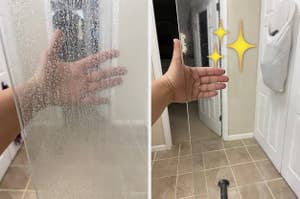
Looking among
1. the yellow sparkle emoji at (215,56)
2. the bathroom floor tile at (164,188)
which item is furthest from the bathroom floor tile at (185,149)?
the yellow sparkle emoji at (215,56)

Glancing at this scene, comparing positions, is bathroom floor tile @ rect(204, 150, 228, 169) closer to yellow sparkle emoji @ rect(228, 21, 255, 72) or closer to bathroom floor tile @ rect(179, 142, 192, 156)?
bathroom floor tile @ rect(179, 142, 192, 156)

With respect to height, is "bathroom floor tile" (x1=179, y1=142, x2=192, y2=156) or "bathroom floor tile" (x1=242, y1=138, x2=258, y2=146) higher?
"bathroom floor tile" (x1=242, y1=138, x2=258, y2=146)

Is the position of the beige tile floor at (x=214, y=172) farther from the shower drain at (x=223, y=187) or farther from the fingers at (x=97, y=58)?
the fingers at (x=97, y=58)

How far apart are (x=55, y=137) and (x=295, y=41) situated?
1.42 m

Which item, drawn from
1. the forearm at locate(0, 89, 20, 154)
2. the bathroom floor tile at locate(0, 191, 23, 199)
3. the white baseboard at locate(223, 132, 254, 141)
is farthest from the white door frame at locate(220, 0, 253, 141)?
the bathroom floor tile at locate(0, 191, 23, 199)

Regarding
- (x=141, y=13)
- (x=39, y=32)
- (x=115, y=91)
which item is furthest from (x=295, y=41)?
(x=39, y=32)

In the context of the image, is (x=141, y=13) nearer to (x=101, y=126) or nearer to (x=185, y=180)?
(x=101, y=126)

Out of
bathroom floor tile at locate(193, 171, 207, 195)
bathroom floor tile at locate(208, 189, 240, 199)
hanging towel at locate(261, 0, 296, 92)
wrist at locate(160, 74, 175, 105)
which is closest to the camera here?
wrist at locate(160, 74, 175, 105)

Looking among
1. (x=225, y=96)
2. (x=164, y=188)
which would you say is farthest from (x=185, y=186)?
(x=225, y=96)

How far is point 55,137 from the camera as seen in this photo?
31 centimetres

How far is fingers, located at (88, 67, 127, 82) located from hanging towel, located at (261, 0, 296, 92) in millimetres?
1222

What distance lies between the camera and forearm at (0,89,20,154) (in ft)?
1.43

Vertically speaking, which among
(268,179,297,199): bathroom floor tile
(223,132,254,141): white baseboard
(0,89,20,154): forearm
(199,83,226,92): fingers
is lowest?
(268,179,297,199): bathroom floor tile

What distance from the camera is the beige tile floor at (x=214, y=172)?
1.47 m
